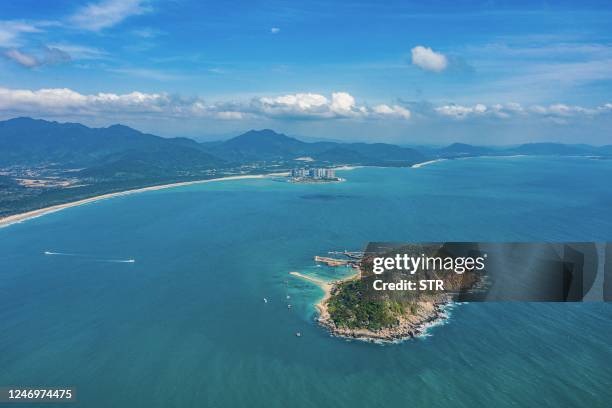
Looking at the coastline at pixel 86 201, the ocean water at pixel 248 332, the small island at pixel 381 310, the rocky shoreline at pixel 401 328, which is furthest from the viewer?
the coastline at pixel 86 201

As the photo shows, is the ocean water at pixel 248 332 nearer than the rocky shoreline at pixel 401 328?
Yes

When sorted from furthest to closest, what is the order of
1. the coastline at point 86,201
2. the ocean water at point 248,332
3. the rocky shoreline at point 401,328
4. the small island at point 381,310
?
the coastline at point 86,201, the small island at point 381,310, the rocky shoreline at point 401,328, the ocean water at point 248,332

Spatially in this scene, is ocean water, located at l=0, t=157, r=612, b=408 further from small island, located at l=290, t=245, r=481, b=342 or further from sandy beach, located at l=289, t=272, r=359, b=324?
small island, located at l=290, t=245, r=481, b=342

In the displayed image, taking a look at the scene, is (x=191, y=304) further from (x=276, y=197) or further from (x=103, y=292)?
(x=276, y=197)

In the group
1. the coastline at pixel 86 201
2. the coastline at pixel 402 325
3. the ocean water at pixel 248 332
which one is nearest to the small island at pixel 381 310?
the coastline at pixel 402 325

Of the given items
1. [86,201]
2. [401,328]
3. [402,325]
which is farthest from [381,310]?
[86,201]

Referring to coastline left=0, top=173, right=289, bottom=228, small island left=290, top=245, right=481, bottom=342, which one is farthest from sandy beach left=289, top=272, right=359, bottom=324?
coastline left=0, top=173, right=289, bottom=228

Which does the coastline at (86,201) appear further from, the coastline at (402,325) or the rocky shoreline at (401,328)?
the rocky shoreline at (401,328)
